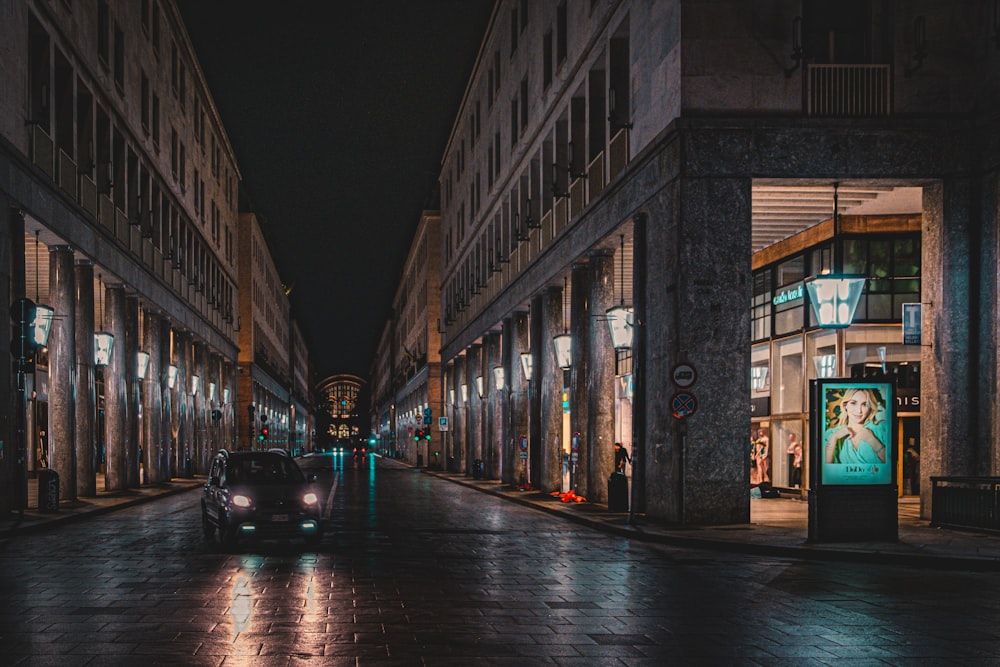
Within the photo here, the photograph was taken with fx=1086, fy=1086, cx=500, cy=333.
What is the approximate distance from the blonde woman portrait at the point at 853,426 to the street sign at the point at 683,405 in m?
2.78

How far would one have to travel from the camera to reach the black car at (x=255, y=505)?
56.0ft

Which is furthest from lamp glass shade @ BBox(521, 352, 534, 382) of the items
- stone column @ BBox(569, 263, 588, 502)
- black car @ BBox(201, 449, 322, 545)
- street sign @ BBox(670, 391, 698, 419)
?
black car @ BBox(201, 449, 322, 545)

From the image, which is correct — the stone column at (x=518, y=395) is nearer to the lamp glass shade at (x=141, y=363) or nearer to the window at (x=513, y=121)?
the window at (x=513, y=121)

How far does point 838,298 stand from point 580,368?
11.5 meters

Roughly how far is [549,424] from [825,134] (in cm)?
1577

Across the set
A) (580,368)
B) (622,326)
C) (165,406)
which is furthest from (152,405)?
(622,326)

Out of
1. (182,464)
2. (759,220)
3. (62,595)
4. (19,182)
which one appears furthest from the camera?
(182,464)

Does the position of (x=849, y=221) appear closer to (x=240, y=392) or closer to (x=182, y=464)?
(x=182, y=464)

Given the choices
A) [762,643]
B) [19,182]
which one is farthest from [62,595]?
[19,182]

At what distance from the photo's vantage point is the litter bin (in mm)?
24562

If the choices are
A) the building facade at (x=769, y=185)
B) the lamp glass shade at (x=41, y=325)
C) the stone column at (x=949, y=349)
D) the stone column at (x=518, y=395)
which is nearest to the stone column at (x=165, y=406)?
the stone column at (x=518, y=395)

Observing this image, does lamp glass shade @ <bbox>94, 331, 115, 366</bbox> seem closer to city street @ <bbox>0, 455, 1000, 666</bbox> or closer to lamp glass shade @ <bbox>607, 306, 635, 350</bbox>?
city street @ <bbox>0, 455, 1000, 666</bbox>

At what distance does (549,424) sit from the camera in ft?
113

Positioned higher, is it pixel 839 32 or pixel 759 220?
pixel 839 32
